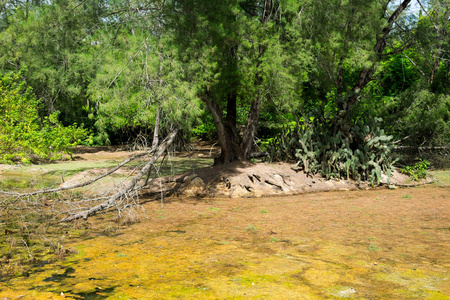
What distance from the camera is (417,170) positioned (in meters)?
14.6

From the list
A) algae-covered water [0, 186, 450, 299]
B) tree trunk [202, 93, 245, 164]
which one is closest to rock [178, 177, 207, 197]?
tree trunk [202, 93, 245, 164]

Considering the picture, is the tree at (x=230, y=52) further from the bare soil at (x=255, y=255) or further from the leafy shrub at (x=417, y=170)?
the leafy shrub at (x=417, y=170)

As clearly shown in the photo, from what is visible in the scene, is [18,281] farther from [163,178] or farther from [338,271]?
[163,178]

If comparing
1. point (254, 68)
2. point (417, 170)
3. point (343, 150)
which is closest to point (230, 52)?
point (254, 68)

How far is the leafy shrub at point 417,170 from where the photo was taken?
14.4 m

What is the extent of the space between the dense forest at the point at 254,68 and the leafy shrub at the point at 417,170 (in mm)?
1001

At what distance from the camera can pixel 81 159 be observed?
69.5 feet

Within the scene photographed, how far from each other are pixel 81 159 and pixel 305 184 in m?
12.4

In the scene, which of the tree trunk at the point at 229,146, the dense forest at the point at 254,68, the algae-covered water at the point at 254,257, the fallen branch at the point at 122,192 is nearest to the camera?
the algae-covered water at the point at 254,257

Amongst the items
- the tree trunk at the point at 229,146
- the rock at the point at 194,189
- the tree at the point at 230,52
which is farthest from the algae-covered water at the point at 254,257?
the tree trunk at the point at 229,146

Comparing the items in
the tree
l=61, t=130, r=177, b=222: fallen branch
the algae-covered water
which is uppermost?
the tree

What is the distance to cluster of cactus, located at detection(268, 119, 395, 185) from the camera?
1358 centimetres

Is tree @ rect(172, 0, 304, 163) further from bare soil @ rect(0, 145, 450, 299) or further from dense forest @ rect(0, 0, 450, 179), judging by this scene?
bare soil @ rect(0, 145, 450, 299)

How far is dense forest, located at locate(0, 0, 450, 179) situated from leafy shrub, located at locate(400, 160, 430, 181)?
100 centimetres
